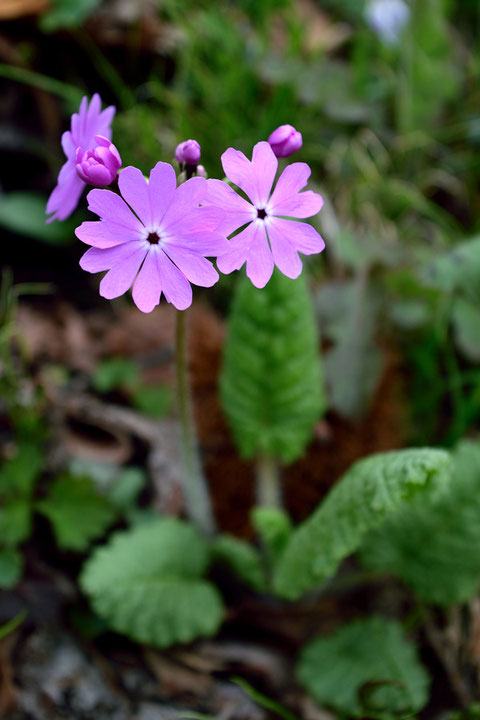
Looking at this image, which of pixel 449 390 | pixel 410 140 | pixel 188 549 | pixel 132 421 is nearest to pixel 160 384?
pixel 132 421


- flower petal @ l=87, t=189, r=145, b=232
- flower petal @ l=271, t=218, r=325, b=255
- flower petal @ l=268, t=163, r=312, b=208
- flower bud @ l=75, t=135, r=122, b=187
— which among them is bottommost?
flower petal @ l=271, t=218, r=325, b=255

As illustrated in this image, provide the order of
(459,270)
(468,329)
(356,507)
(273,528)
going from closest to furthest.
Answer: (356,507)
(273,528)
(459,270)
(468,329)

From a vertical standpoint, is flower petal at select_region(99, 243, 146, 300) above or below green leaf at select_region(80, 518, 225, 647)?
above

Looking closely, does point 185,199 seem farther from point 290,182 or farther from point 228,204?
point 290,182

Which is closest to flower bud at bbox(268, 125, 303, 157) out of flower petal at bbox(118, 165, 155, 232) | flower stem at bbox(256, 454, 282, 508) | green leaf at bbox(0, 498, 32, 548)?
flower petal at bbox(118, 165, 155, 232)

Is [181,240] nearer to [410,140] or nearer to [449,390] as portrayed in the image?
[449,390]

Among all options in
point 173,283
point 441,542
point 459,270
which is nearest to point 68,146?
point 173,283

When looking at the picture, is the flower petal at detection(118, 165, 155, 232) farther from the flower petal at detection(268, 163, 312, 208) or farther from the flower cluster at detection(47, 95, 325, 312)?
the flower petal at detection(268, 163, 312, 208)
